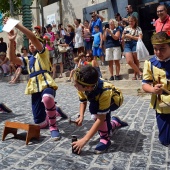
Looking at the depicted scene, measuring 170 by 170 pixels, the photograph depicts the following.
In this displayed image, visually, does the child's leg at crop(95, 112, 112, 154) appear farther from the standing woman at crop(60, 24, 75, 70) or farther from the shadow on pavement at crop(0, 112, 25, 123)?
the standing woman at crop(60, 24, 75, 70)

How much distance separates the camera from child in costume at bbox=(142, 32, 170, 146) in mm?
3211

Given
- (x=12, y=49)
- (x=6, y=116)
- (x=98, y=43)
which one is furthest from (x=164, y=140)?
(x=98, y=43)

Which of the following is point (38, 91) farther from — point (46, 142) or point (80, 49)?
point (80, 49)

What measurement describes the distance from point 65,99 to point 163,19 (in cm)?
306

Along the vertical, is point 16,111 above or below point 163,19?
below

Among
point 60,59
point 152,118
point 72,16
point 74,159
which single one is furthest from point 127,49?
→ point 72,16

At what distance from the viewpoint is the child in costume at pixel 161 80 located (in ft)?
10.5

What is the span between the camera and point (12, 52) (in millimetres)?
4211

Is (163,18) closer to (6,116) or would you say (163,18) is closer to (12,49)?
(12,49)

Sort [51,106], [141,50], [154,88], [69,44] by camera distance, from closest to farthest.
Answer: [154,88]
[51,106]
[141,50]
[69,44]

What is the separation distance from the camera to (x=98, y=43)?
966 cm

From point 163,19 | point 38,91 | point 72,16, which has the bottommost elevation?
point 38,91

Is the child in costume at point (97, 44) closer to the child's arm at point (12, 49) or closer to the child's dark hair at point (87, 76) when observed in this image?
the child's arm at point (12, 49)

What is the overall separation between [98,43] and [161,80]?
21.1 ft
